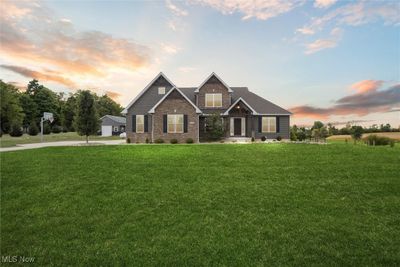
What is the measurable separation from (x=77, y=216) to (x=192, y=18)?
14443 millimetres

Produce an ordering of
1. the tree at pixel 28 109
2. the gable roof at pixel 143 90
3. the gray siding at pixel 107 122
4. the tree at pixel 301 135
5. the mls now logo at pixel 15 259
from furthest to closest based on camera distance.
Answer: the tree at pixel 28 109 → the gray siding at pixel 107 122 → the tree at pixel 301 135 → the gable roof at pixel 143 90 → the mls now logo at pixel 15 259

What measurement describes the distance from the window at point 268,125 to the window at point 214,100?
545 cm

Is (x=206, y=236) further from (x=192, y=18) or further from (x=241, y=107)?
(x=241, y=107)

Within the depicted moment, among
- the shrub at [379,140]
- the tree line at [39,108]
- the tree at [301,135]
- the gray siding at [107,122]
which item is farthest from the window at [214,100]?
the gray siding at [107,122]

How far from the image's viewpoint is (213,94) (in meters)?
26.8

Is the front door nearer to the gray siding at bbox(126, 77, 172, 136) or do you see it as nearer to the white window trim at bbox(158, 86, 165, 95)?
the gray siding at bbox(126, 77, 172, 136)

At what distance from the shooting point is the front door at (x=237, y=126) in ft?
86.9

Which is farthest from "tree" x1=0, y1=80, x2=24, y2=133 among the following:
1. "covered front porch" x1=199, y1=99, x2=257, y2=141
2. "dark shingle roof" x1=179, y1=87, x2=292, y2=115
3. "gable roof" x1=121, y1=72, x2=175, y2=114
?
"covered front porch" x1=199, y1=99, x2=257, y2=141

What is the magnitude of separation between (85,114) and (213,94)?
14.1 meters

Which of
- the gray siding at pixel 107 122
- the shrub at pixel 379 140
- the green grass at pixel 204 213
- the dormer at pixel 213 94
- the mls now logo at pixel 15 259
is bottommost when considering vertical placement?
the mls now logo at pixel 15 259

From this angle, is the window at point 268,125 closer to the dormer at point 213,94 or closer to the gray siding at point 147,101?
the dormer at point 213,94

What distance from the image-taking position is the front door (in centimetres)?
2648

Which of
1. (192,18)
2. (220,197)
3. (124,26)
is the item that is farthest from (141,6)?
(220,197)

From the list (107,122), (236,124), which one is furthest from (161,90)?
(107,122)
